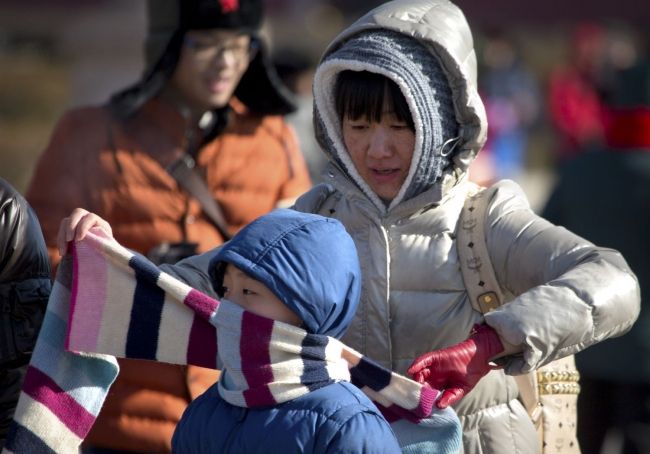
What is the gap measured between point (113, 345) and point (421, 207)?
2.67ft

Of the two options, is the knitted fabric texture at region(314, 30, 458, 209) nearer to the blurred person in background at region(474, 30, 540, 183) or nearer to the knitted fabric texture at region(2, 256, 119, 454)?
the knitted fabric texture at region(2, 256, 119, 454)

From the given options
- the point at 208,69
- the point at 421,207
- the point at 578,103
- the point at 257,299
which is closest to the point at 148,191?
the point at 208,69

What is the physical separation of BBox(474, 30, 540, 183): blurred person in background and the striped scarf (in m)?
9.75

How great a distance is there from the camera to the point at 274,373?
3100 millimetres

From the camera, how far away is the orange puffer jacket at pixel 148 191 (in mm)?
4695

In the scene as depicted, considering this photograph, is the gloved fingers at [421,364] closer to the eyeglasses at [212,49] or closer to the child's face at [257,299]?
the child's face at [257,299]

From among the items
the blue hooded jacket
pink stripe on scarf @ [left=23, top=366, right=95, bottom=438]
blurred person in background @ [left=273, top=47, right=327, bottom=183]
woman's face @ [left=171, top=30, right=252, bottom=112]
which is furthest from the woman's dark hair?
blurred person in background @ [left=273, top=47, right=327, bottom=183]

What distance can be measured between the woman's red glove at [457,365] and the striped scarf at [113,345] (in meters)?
0.03

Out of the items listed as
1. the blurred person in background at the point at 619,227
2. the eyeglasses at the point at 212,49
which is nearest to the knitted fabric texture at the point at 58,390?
the eyeglasses at the point at 212,49

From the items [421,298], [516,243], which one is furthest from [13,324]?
[516,243]

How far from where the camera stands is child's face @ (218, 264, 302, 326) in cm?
314

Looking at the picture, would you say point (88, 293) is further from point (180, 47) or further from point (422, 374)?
point (180, 47)

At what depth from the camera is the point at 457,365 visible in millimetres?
3188

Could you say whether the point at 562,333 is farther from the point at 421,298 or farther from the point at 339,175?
the point at 339,175
